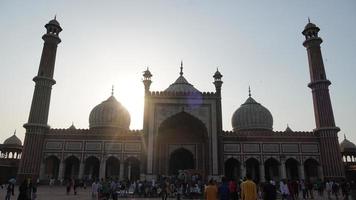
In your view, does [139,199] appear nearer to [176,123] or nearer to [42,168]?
[176,123]

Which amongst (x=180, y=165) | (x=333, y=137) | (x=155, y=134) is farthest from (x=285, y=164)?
(x=155, y=134)

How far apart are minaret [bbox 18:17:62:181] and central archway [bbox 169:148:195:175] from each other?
9660 millimetres

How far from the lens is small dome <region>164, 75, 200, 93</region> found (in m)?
26.2

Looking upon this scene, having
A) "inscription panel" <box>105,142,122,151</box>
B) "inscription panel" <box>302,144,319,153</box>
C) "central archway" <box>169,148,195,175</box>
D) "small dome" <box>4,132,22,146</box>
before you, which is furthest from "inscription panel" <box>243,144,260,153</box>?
"small dome" <box>4,132,22,146</box>

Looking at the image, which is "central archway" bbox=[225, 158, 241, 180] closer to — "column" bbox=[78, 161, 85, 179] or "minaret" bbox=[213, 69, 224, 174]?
"minaret" bbox=[213, 69, 224, 174]

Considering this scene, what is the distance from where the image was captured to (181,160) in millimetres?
24781

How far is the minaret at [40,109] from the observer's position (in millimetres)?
22562

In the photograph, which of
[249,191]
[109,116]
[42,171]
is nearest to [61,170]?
[42,171]

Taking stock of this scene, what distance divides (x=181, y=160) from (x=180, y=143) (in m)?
1.56

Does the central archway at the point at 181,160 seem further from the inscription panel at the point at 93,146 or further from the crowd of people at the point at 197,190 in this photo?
the inscription panel at the point at 93,146

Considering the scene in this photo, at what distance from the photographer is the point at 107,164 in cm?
2505

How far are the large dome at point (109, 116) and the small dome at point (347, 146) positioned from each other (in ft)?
73.3

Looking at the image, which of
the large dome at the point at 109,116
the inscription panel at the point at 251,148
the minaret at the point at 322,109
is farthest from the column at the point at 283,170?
the large dome at the point at 109,116

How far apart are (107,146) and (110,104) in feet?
20.7
